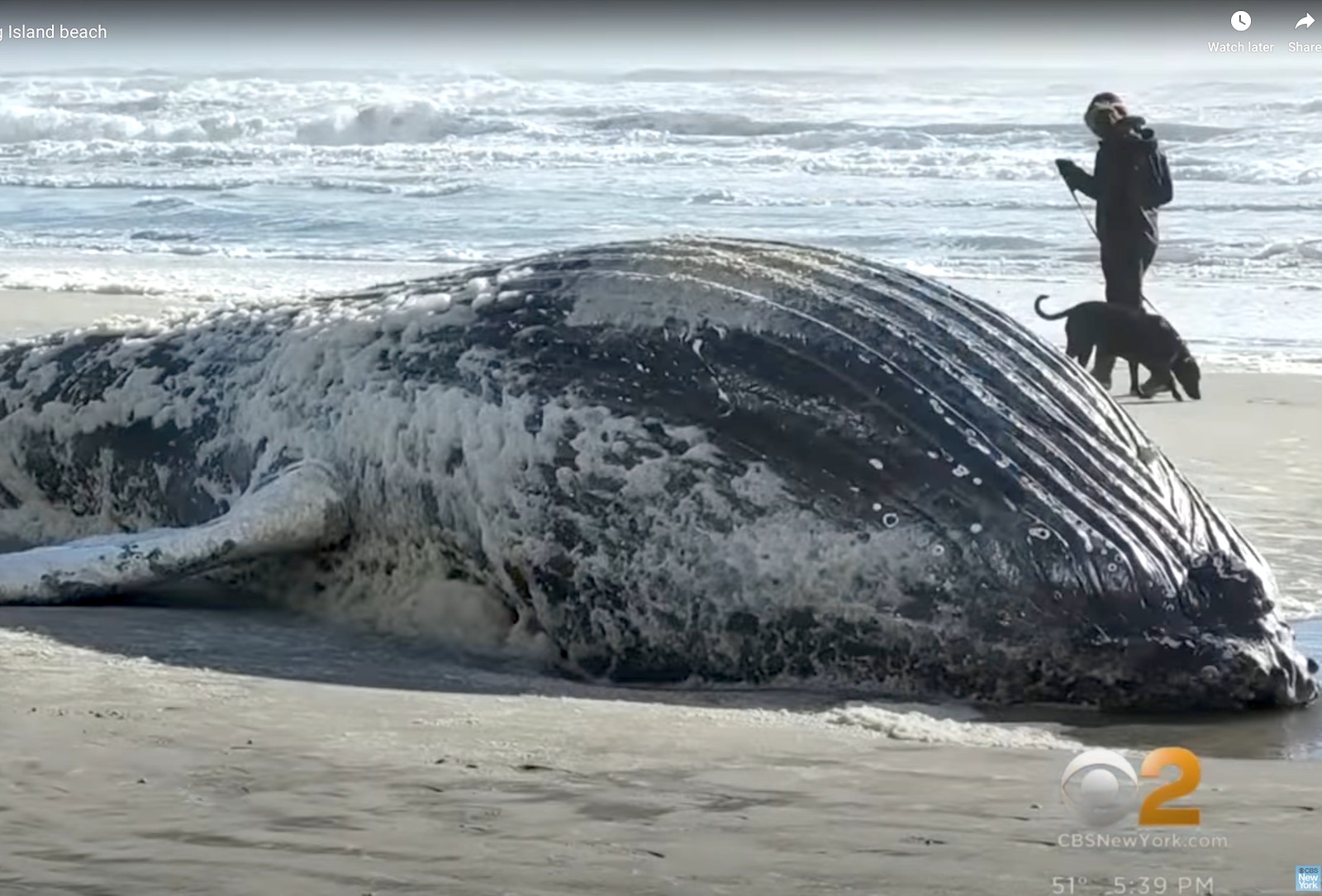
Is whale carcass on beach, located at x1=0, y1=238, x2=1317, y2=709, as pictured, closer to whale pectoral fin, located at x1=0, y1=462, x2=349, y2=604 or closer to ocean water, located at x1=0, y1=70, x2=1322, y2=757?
whale pectoral fin, located at x1=0, y1=462, x2=349, y2=604

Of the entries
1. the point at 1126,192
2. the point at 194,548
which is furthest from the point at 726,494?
the point at 1126,192

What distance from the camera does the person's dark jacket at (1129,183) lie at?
1500 cm

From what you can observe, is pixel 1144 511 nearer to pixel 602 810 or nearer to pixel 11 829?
pixel 602 810

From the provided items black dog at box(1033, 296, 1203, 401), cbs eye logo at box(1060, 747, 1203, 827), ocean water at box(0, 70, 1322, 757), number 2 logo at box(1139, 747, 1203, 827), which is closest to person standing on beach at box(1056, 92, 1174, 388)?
black dog at box(1033, 296, 1203, 401)

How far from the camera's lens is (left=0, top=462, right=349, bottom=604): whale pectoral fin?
20.5 ft

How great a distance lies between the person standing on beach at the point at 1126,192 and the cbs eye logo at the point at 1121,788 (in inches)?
422

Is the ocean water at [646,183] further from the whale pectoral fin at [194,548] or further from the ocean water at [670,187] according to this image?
the whale pectoral fin at [194,548]

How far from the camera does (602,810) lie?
161 inches

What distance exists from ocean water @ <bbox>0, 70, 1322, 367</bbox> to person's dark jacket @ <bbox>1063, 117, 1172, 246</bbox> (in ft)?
4.79

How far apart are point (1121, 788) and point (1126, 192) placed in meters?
11.3

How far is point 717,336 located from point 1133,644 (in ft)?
4.62

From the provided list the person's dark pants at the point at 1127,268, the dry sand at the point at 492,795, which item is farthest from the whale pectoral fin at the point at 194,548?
the person's dark pants at the point at 1127,268

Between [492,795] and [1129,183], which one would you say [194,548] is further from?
[1129,183]

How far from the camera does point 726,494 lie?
19.0ft
